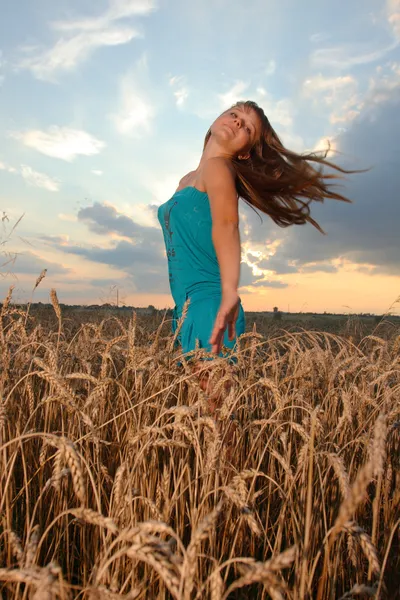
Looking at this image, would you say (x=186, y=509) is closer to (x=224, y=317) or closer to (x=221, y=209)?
(x=224, y=317)

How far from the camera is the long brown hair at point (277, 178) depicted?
11.0 feet

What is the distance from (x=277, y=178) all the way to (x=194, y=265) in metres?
0.96

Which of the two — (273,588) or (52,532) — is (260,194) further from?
(273,588)

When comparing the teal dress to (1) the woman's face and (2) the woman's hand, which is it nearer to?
(2) the woman's hand

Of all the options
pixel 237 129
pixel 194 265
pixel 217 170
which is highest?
pixel 237 129

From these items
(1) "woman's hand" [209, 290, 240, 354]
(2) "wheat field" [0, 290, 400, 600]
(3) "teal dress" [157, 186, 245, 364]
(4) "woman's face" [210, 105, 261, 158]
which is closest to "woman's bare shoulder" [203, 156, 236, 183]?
(3) "teal dress" [157, 186, 245, 364]

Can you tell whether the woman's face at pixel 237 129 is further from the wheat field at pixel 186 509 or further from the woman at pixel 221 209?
the wheat field at pixel 186 509

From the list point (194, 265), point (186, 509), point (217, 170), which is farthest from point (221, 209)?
point (186, 509)

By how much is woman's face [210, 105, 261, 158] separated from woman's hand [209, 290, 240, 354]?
1.11 m

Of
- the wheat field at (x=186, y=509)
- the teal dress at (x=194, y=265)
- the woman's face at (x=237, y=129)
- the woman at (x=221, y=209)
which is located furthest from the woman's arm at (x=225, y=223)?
the wheat field at (x=186, y=509)

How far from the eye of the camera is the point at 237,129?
3209 millimetres

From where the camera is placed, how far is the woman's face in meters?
3.17

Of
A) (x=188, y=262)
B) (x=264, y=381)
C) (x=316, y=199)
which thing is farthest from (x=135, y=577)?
(x=316, y=199)

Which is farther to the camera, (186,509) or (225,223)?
(225,223)
